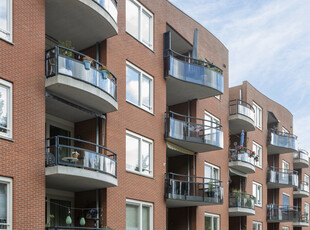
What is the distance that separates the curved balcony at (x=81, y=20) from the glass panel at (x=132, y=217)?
22.9 feet

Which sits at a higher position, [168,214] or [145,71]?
[145,71]

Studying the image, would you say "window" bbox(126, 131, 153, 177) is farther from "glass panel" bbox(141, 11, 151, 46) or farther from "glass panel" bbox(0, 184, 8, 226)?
"glass panel" bbox(0, 184, 8, 226)

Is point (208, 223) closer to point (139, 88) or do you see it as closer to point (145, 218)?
point (145, 218)

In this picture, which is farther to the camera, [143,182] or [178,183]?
[178,183]

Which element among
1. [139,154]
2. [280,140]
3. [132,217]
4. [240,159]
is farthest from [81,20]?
[280,140]

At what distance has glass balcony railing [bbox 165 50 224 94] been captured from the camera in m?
21.7

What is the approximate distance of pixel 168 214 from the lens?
2444 centimetres

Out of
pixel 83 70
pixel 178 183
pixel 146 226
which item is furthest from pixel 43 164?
pixel 178 183

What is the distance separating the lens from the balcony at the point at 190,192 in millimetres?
20656

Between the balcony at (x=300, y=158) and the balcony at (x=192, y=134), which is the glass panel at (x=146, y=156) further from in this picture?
the balcony at (x=300, y=158)

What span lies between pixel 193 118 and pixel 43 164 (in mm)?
11204

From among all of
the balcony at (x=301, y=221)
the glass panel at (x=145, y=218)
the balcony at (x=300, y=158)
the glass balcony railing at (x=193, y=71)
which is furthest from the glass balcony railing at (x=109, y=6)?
the balcony at (x=300, y=158)

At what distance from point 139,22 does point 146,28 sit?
2.47ft

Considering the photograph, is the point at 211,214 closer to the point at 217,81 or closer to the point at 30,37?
the point at 217,81
